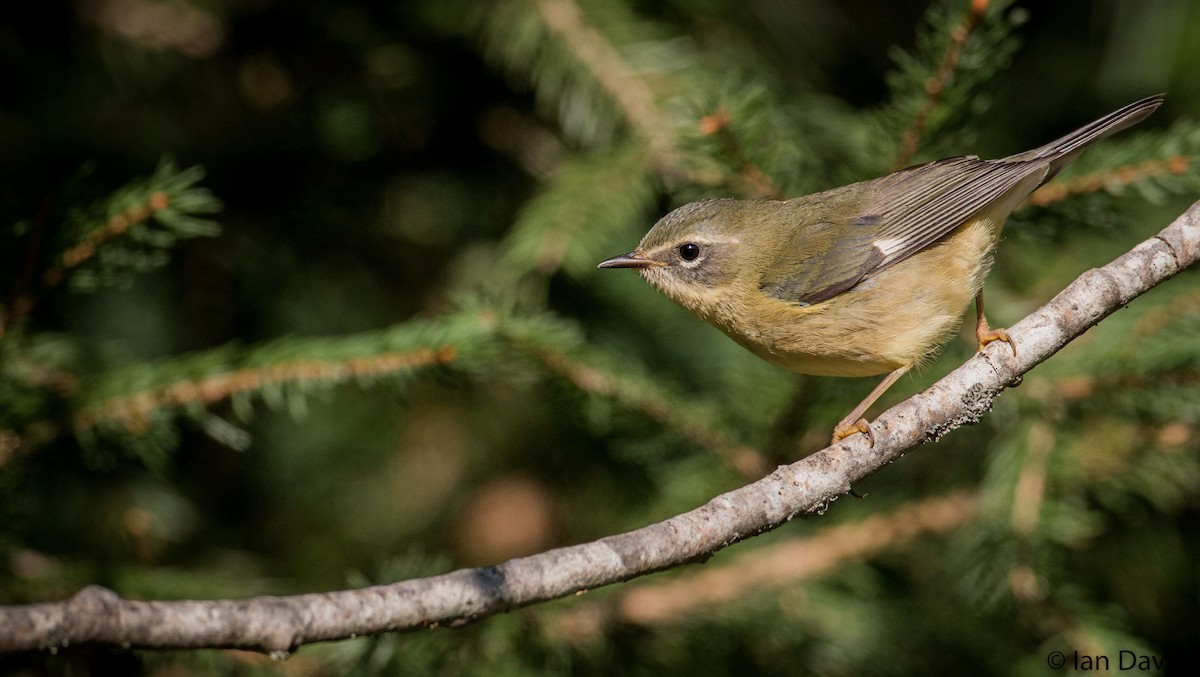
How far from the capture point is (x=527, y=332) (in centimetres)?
262

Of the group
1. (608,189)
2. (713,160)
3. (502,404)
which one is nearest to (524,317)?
(713,160)

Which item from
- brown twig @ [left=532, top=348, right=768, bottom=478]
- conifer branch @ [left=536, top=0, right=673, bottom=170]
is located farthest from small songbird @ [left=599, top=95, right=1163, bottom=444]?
conifer branch @ [left=536, top=0, right=673, bottom=170]

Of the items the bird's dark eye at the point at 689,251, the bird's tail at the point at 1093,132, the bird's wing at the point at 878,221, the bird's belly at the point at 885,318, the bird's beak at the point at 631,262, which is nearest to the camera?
the bird's tail at the point at 1093,132

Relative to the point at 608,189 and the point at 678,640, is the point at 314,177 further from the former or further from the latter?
the point at 678,640

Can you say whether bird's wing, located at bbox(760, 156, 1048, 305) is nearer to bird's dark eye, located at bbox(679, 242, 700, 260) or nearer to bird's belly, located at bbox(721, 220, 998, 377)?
bird's belly, located at bbox(721, 220, 998, 377)

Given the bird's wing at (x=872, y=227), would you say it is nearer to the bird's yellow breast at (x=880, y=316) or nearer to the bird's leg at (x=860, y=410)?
the bird's yellow breast at (x=880, y=316)

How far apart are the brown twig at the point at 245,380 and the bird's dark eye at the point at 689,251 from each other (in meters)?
1.17

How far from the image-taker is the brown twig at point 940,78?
2.48 metres

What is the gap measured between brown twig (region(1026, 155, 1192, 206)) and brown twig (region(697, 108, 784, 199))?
0.71 metres

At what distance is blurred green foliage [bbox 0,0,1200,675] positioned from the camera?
2.68 metres

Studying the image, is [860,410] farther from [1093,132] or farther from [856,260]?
[1093,132]

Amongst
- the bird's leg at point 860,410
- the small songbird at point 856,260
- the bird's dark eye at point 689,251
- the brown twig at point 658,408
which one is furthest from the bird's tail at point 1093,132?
the brown twig at point 658,408

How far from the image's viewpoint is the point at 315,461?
4340 mm

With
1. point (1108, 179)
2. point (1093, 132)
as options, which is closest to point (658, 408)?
point (1108, 179)
